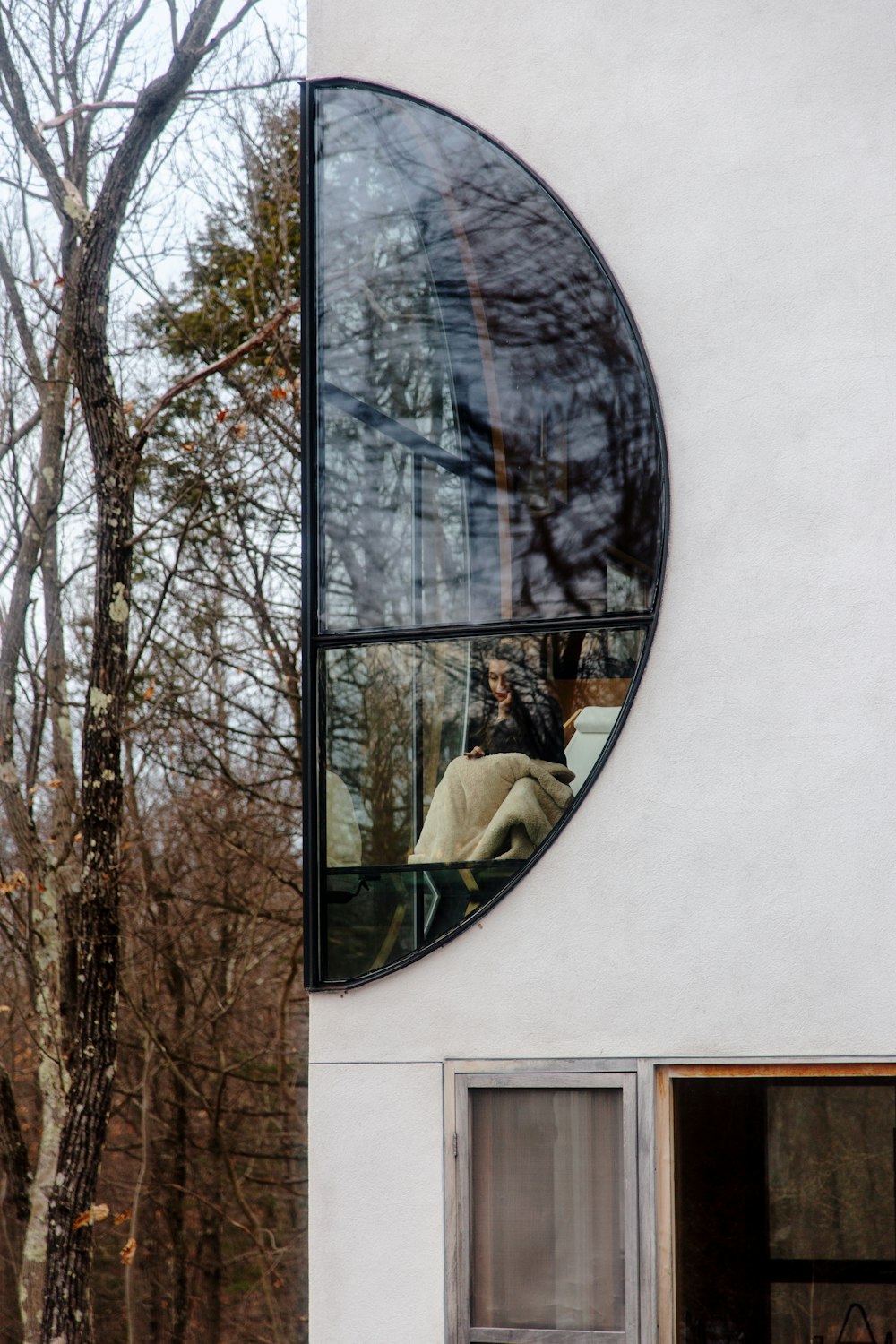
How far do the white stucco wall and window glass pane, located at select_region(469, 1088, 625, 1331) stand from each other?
0.13 m

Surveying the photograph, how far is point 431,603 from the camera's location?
14.0 feet

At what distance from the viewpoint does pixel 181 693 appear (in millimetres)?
11234

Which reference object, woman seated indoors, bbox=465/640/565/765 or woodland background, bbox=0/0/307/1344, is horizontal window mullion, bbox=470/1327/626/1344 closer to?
woman seated indoors, bbox=465/640/565/765

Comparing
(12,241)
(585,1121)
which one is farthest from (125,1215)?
(585,1121)

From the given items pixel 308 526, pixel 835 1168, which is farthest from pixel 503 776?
pixel 835 1168

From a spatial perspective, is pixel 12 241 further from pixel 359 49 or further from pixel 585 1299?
pixel 585 1299

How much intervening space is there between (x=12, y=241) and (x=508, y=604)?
10.3 metres

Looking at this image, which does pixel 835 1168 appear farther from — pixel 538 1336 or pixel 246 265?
pixel 246 265

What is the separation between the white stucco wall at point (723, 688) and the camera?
3.73m

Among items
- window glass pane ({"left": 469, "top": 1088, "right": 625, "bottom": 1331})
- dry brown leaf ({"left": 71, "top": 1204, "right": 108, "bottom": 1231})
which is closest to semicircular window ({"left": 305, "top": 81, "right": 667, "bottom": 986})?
window glass pane ({"left": 469, "top": 1088, "right": 625, "bottom": 1331})

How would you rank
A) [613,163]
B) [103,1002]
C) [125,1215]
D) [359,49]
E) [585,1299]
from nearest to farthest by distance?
[585,1299] < [613,163] < [359,49] < [103,1002] < [125,1215]

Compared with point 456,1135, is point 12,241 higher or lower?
higher

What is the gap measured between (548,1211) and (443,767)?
1.28 meters

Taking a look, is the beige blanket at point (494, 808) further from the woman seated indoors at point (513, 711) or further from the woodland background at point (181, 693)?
the woodland background at point (181, 693)
